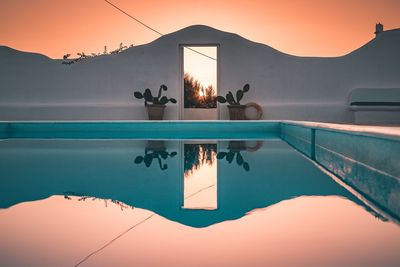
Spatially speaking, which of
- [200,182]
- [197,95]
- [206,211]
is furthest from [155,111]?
[206,211]

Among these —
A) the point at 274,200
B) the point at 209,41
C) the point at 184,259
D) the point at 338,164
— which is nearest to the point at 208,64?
the point at 209,41

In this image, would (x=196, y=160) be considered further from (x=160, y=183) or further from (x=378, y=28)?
(x=378, y=28)

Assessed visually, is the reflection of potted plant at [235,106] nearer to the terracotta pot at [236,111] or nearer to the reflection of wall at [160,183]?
the terracotta pot at [236,111]

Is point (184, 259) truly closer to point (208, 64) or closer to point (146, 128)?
point (146, 128)

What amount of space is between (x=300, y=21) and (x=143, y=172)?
6728 millimetres

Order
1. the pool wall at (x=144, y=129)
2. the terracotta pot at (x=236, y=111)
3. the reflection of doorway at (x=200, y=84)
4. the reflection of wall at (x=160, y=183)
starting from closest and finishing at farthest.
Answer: the reflection of wall at (x=160, y=183)
the pool wall at (x=144, y=129)
the terracotta pot at (x=236, y=111)
the reflection of doorway at (x=200, y=84)

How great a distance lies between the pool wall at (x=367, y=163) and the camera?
1.43 m

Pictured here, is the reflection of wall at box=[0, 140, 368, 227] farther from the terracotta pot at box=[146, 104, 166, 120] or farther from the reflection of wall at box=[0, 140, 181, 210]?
the terracotta pot at box=[146, 104, 166, 120]

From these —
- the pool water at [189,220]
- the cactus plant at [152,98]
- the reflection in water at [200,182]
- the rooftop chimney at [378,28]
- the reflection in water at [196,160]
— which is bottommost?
the reflection in water at [196,160]

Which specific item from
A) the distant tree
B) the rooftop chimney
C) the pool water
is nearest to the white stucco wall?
the rooftop chimney

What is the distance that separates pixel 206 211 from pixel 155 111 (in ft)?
20.9

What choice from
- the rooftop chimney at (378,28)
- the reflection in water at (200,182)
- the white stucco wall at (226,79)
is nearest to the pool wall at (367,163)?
the reflection in water at (200,182)

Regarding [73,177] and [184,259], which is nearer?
[184,259]

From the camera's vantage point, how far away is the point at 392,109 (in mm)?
7227
